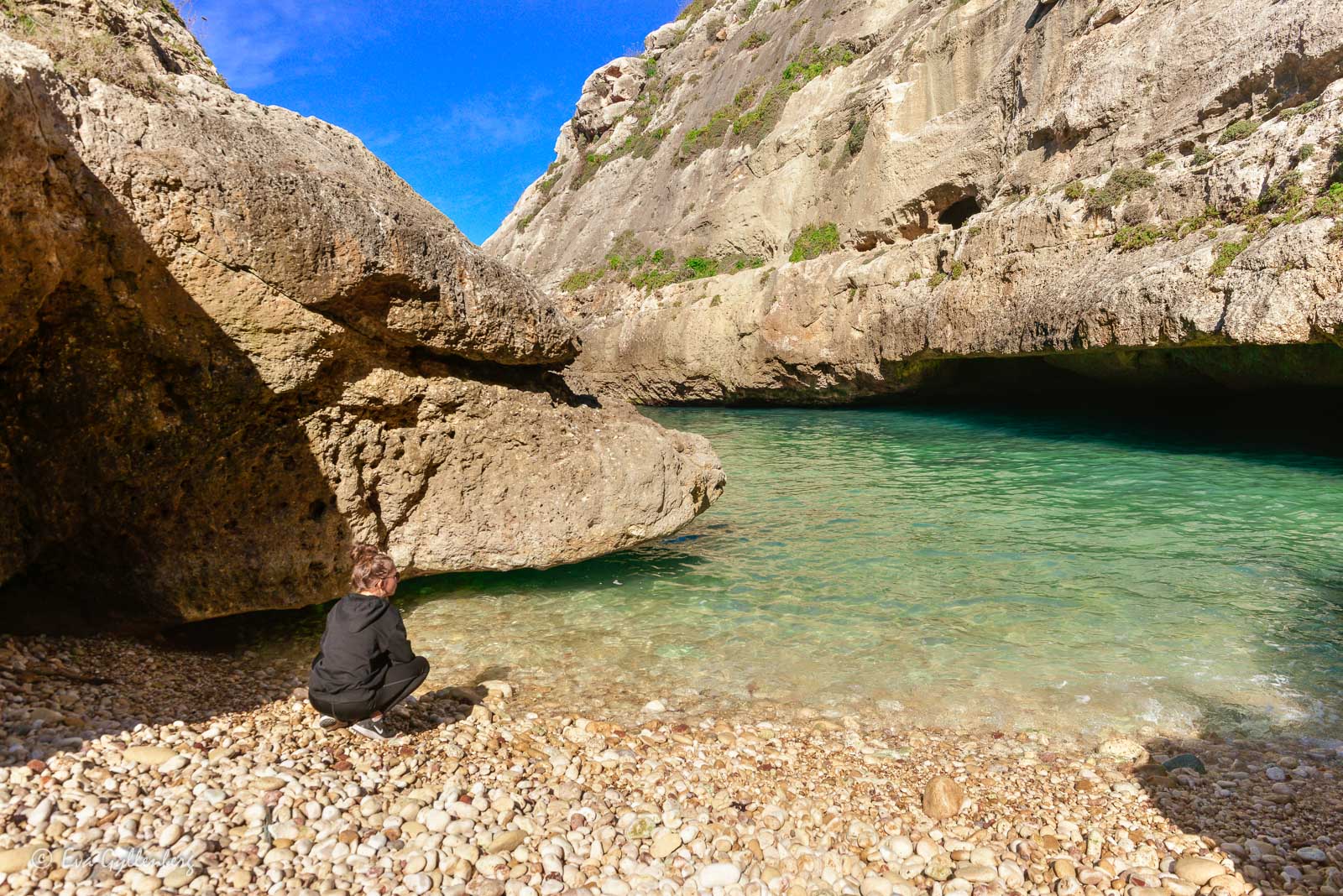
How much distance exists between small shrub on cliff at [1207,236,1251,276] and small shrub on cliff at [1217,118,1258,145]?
10.2 feet

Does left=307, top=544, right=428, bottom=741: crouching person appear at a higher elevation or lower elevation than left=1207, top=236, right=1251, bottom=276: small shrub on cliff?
lower

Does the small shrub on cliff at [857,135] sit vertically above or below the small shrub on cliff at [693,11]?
below

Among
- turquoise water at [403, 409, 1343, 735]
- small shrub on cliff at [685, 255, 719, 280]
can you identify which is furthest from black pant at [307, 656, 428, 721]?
small shrub on cliff at [685, 255, 719, 280]

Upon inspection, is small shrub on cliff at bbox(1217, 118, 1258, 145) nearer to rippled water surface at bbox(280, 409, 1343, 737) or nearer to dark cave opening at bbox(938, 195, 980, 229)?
rippled water surface at bbox(280, 409, 1343, 737)

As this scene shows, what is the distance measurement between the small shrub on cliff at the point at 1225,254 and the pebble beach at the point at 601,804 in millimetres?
10701

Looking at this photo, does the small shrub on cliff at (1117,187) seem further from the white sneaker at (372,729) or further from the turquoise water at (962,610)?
the white sneaker at (372,729)

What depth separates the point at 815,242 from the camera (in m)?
27.0

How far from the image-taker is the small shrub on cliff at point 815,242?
2645cm

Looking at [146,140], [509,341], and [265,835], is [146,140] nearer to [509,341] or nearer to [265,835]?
[509,341]

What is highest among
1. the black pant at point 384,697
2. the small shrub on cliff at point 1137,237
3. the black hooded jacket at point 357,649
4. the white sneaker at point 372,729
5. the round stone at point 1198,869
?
the small shrub on cliff at point 1137,237

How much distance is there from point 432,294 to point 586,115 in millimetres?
45354

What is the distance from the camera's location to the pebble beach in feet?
10.9

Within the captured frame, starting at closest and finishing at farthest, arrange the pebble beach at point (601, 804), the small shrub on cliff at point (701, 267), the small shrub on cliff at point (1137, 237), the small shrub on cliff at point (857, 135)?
1. the pebble beach at point (601, 804)
2. the small shrub on cliff at point (1137, 237)
3. the small shrub on cliff at point (857, 135)
4. the small shrub on cliff at point (701, 267)

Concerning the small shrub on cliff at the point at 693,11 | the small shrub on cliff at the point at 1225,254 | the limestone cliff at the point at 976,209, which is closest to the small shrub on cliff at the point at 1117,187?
the limestone cliff at the point at 976,209
